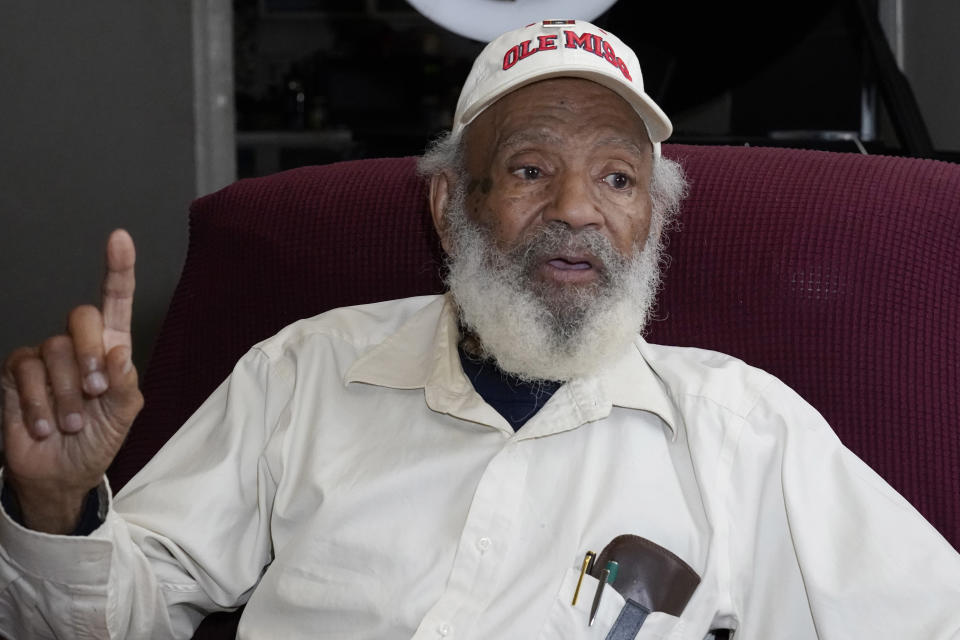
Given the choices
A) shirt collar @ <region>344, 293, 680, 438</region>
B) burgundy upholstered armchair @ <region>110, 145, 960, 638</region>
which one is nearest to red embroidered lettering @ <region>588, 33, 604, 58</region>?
burgundy upholstered armchair @ <region>110, 145, 960, 638</region>

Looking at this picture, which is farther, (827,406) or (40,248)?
(40,248)

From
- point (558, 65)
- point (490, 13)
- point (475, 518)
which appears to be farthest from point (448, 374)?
point (490, 13)

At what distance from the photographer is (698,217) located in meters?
1.57

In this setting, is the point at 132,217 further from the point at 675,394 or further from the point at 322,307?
the point at 675,394

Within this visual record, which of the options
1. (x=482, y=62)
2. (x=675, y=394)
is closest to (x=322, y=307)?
(x=482, y=62)

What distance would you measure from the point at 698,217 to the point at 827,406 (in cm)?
33

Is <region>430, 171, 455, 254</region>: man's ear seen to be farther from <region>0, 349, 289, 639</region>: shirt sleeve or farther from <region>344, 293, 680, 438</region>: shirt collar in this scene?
<region>0, 349, 289, 639</region>: shirt sleeve

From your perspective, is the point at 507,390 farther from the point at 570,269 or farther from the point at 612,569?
the point at 612,569

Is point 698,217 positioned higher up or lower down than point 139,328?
higher up

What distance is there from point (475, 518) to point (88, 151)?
3.01 meters

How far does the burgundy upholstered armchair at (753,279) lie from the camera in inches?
55.7

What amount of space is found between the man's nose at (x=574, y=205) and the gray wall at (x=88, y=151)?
2.79m

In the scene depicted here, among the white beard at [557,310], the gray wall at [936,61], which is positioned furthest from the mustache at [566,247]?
the gray wall at [936,61]

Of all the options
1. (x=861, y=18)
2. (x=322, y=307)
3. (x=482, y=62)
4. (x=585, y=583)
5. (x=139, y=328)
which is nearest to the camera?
(x=585, y=583)
